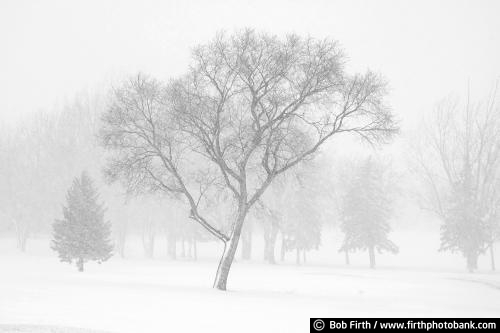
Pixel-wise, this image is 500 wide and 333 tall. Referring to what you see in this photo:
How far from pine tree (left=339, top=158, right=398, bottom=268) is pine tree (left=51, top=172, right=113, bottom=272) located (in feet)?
88.8

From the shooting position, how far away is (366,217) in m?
51.5

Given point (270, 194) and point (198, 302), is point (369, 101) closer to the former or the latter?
point (198, 302)

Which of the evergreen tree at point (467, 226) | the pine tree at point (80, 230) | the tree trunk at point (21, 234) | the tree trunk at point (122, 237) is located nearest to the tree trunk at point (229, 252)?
the pine tree at point (80, 230)

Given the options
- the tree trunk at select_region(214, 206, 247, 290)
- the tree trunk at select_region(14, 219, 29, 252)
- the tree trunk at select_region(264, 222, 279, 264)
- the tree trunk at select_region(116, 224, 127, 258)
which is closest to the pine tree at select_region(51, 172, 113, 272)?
the tree trunk at select_region(214, 206, 247, 290)

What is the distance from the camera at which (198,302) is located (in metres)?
17.0

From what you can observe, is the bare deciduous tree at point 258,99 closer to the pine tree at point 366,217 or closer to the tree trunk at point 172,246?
the pine tree at point 366,217

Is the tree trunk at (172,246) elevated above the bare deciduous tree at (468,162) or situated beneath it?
situated beneath

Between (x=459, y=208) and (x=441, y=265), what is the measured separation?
15888 mm

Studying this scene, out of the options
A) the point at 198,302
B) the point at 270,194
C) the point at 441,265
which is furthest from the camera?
the point at 441,265

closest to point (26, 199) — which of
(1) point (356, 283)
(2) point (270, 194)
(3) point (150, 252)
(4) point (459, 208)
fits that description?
(3) point (150, 252)

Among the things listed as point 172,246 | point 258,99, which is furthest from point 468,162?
point 172,246

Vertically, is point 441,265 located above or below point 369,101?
below

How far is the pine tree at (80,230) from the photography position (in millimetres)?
35062

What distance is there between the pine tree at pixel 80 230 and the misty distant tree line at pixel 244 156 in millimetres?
260
